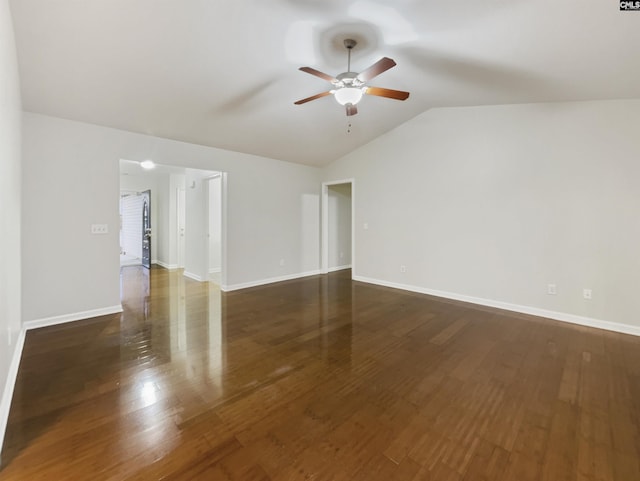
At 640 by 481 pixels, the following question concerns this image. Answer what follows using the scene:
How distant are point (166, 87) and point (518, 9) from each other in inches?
126

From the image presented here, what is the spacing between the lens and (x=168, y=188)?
7.12m

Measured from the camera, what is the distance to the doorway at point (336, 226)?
6.50m

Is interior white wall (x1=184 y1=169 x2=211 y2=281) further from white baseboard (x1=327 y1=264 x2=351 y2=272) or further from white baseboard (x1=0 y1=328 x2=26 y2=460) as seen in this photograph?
white baseboard (x1=0 y1=328 x2=26 y2=460)

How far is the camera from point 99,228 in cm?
361

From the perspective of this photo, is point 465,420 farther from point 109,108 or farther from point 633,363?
point 109,108

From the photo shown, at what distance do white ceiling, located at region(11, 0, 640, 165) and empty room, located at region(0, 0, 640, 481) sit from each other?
0.02 meters

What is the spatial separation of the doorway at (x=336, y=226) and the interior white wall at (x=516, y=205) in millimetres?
1313

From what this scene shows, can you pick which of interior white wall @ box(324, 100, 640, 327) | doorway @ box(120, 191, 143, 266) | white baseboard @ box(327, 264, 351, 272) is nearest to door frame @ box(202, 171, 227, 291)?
white baseboard @ box(327, 264, 351, 272)

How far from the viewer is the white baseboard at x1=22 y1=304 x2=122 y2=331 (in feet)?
10.5

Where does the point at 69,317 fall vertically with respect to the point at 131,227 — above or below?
below

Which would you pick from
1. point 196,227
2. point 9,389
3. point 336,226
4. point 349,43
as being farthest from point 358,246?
point 9,389

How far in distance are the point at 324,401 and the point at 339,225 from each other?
5.24 metres

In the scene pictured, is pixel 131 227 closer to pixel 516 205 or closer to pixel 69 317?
pixel 69 317

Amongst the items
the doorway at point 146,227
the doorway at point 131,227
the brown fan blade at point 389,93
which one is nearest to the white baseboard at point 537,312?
the brown fan blade at point 389,93
